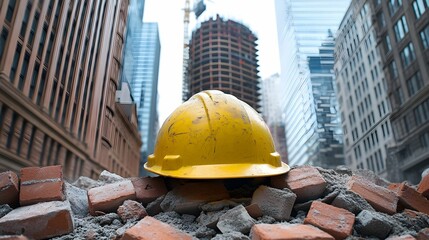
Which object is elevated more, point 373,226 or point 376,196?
point 376,196

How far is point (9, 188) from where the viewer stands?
177cm

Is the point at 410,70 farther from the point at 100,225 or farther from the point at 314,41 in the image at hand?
the point at 100,225

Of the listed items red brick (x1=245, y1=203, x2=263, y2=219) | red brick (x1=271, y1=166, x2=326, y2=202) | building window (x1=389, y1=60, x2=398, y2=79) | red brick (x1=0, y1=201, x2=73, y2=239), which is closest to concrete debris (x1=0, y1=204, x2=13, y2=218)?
red brick (x1=0, y1=201, x2=73, y2=239)

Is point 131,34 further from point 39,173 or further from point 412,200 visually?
point 412,200

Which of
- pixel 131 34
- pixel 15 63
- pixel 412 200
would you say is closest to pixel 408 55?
pixel 131 34

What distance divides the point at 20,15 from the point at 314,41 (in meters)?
5.34

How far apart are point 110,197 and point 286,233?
120cm

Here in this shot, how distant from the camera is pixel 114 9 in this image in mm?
3627

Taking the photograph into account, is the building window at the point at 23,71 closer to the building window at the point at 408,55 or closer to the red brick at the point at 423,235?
the red brick at the point at 423,235

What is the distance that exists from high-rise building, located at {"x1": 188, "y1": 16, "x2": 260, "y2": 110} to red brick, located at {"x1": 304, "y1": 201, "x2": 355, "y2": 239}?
225 inches

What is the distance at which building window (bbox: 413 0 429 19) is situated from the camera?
874 cm

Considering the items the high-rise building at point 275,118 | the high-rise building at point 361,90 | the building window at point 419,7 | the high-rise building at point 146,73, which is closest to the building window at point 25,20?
the high-rise building at point 146,73

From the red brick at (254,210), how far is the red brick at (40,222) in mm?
1011

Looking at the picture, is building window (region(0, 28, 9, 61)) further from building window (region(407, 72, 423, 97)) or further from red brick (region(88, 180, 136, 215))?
building window (region(407, 72, 423, 97))
